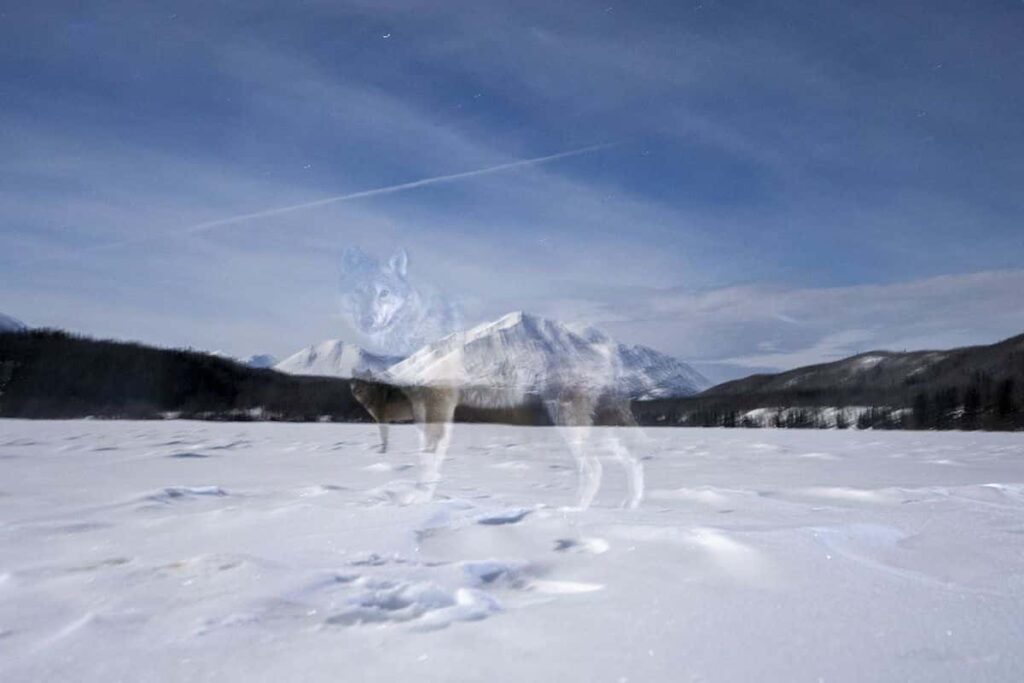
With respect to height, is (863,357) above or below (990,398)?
above

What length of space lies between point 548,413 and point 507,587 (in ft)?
11.6

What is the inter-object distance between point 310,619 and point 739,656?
1.50m

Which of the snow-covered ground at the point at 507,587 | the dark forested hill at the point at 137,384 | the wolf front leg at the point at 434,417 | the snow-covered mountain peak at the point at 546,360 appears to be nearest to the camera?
the snow-covered ground at the point at 507,587

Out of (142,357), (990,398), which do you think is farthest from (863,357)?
(142,357)

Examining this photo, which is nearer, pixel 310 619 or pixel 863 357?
pixel 310 619

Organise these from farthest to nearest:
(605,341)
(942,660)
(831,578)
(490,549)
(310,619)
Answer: (605,341), (490,549), (831,578), (310,619), (942,660)

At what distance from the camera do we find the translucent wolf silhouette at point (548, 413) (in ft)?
21.0

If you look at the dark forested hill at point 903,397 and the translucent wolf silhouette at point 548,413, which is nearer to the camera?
the translucent wolf silhouette at point 548,413

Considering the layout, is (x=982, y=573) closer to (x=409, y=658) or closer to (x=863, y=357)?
(x=409, y=658)

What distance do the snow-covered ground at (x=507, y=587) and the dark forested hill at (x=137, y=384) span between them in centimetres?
3132

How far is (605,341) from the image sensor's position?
609 centimetres

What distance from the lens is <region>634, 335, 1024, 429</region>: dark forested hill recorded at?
5881 centimetres

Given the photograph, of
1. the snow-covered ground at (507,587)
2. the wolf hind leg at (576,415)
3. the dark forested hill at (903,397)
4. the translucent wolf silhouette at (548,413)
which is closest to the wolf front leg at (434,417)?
the translucent wolf silhouette at (548,413)

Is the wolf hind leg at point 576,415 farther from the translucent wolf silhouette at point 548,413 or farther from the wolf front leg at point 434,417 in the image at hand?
the wolf front leg at point 434,417
